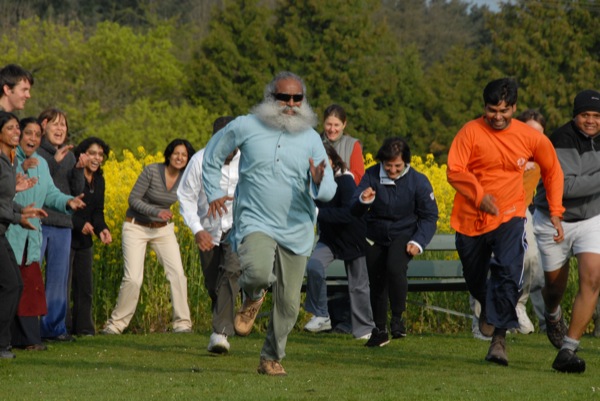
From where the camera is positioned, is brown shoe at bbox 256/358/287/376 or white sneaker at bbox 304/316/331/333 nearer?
brown shoe at bbox 256/358/287/376

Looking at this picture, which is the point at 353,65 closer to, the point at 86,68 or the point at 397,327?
the point at 86,68

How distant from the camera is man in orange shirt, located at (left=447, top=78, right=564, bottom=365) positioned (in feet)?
32.1

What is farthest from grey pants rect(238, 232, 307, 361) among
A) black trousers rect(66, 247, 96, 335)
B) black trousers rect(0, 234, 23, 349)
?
black trousers rect(66, 247, 96, 335)

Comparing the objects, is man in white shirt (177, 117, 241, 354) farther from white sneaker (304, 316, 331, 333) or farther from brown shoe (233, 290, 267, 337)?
white sneaker (304, 316, 331, 333)

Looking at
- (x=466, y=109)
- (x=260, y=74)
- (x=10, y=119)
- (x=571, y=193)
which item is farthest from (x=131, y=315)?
(x=466, y=109)

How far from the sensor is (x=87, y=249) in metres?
13.5

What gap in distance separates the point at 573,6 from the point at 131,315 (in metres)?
56.7

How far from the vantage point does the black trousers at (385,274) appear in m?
11.9

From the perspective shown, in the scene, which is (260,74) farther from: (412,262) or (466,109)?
(412,262)

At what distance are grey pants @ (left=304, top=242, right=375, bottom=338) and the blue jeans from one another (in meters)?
2.43

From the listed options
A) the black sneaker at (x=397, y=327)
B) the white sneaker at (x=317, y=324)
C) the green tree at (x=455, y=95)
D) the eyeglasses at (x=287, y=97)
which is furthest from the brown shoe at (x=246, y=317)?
the green tree at (x=455, y=95)

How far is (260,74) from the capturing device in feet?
205

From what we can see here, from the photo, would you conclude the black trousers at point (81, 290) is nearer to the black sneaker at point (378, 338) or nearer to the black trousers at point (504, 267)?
the black sneaker at point (378, 338)

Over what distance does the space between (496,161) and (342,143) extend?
3.49m
